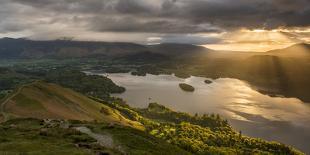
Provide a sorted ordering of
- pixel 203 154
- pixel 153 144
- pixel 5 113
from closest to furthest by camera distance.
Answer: pixel 153 144, pixel 5 113, pixel 203 154

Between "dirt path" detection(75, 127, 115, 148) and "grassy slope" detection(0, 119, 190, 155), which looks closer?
"grassy slope" detection(0, 119, 190, 155)

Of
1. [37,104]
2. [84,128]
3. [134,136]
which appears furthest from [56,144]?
[37,104]

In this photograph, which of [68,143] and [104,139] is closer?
[68,143]

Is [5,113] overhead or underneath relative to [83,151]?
underneath

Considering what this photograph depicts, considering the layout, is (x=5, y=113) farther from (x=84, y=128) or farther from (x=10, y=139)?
(x=10, y=139)

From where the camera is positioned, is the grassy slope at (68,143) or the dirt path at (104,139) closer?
the grassy slope at (68,143)

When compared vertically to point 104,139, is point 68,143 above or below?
above

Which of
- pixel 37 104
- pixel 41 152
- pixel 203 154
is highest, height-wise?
pixel 41 152

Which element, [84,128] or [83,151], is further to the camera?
[84,128]

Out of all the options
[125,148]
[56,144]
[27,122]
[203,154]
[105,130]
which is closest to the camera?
[56,144]

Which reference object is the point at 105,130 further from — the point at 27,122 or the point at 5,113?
the point at 5,113
